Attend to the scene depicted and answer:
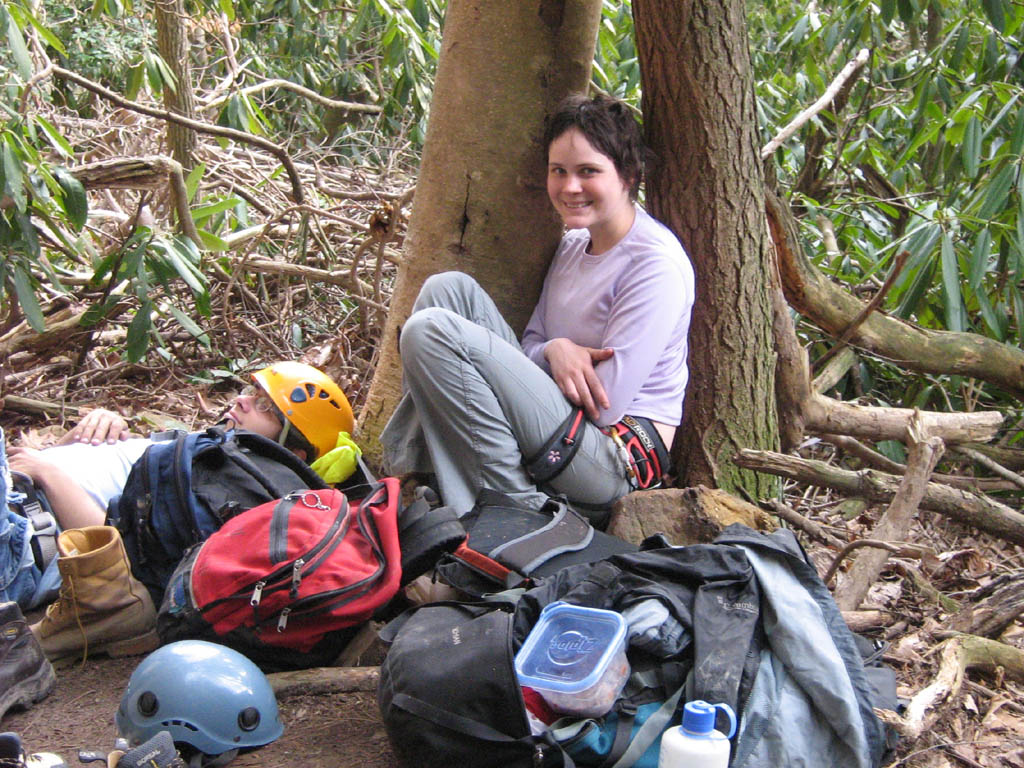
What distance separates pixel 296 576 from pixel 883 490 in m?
1.92

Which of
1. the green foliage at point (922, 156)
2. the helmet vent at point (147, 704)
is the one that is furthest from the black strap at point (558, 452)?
the green foliage at point (922, 156)

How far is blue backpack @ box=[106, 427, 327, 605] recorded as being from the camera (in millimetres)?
2816

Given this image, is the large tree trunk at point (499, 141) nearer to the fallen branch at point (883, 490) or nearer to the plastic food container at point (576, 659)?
the fallen branch at point (883, 490)

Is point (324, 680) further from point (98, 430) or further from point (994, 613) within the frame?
point (994, 613)

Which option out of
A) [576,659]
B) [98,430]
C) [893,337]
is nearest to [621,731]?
[576,659]

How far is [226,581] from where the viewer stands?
7.89ft

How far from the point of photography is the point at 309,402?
3432 mm

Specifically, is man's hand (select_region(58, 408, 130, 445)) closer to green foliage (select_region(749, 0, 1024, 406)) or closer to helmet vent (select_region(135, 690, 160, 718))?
helmet vent (select_region(135, 690, 160, 718))

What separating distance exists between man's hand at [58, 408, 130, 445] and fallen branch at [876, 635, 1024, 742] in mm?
2503

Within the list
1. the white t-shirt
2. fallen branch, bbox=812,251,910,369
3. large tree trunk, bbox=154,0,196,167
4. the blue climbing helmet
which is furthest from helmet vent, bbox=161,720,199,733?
large tree trunk, bbox=154,0,196,167

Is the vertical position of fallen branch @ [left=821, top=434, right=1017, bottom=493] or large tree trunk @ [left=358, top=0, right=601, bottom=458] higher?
large tree trunk @ [left=358, top=0, right=601, bottom=458]

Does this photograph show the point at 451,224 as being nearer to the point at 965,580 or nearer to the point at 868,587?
the point at 868,587

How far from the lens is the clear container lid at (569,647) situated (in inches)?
77.7

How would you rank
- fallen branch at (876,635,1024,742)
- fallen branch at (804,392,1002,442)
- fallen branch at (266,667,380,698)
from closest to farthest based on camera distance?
fallen branch at (876,635,1024,742) → fallen branch at (266,667,380,698) → fallen branch at (804,392,1002,442)
